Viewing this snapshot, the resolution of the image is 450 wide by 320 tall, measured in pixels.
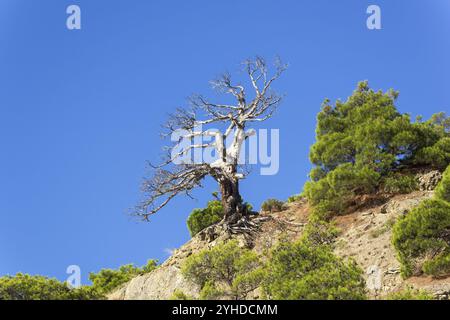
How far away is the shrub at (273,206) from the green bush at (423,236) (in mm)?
13685

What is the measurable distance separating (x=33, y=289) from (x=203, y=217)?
11.0 metres

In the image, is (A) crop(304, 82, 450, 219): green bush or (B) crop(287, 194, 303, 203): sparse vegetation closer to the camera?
(A) crop(304, 82, 450, 219): green bush

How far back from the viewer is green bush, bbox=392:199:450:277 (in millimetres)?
23609

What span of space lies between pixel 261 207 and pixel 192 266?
13.0m

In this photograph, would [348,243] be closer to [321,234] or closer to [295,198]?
[321,234]

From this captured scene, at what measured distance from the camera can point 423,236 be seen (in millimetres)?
23766

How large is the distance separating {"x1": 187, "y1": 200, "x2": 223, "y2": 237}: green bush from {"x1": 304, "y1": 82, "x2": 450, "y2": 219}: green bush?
5.23 m

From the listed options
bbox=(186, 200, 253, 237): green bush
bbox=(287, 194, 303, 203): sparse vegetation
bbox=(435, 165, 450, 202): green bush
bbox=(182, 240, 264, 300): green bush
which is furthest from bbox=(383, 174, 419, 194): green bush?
bbox=(182, 240, 264, 300): green bush

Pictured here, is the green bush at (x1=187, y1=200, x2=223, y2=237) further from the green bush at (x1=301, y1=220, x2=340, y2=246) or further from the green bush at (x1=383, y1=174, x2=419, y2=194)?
the green bush at (x1=383, y1=174, x2=419, y2=194)

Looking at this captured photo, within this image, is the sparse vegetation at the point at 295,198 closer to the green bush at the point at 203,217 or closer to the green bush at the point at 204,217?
the green bush at the point at 204,217

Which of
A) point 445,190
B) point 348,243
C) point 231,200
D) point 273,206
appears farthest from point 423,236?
point 273,206

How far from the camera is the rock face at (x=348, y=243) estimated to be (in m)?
25.2
